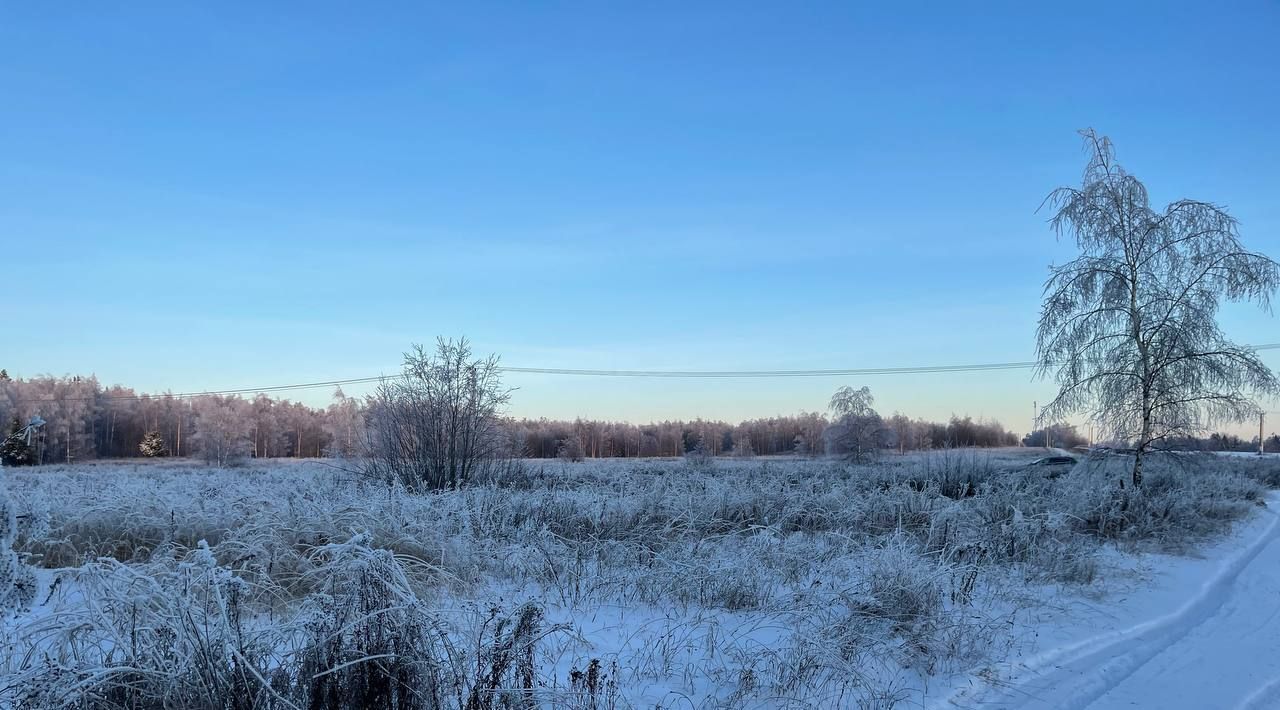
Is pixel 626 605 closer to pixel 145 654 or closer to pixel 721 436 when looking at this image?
pixel 145 654


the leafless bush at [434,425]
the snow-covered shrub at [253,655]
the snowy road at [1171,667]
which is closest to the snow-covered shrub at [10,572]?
the snow-covered shrub at [253,655]

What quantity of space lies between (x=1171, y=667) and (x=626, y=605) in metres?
3.84

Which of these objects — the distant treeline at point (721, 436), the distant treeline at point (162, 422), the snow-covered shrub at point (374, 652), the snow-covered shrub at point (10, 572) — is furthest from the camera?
the distant treeline at point (721, 436)

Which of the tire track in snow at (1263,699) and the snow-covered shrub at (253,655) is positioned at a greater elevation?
the snow-covered shrub at (253,655)

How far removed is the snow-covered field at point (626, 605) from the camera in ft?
10.8

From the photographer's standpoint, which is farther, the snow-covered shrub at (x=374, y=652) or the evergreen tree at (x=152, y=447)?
the evergreen tree at (x=152, y=447)

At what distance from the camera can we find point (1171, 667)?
5285 mm

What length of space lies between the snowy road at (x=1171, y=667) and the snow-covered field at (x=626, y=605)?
29mm

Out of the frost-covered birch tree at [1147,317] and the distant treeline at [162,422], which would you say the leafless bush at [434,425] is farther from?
the distant treeline at [162,422]

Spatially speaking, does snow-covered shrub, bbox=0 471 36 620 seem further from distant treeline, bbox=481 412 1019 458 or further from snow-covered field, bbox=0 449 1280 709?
distant treeline, bbox=481 412 1019 458

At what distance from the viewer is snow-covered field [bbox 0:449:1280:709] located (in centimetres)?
329

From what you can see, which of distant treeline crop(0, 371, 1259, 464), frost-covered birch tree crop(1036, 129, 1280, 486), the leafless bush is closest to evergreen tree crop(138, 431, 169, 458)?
distant treeline crop(0, 371, 1259, 464)

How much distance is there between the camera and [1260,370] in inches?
538

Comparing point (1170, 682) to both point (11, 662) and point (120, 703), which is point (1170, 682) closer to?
point (120, 703)
